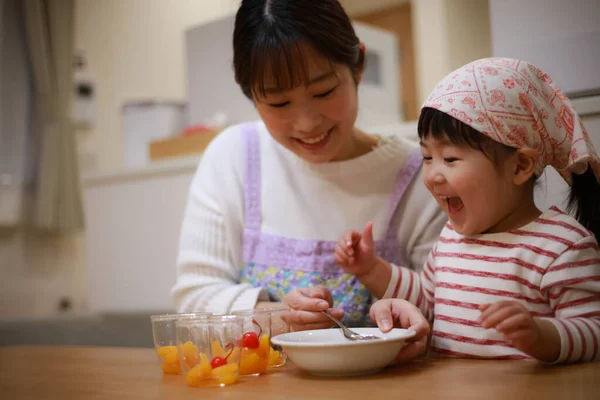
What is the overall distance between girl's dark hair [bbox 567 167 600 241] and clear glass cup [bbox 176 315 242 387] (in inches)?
21.0

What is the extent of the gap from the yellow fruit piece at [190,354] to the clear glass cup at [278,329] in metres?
0.14

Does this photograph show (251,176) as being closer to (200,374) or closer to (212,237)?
(212,237)

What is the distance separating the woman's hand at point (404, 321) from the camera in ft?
2.79

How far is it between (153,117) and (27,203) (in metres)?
0.74

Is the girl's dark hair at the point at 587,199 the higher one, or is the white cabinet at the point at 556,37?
the white cabinet at the point at 556,37

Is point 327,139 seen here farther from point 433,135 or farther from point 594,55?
point 594,55

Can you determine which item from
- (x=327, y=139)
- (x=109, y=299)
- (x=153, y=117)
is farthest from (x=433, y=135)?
(x=153, y=117)

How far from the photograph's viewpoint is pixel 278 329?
3.07 feet

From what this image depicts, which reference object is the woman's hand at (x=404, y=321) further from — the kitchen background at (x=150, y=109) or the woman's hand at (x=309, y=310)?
the kitchen background at (x=150, y=109)

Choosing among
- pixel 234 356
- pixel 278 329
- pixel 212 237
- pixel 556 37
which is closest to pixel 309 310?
pixel 278 329

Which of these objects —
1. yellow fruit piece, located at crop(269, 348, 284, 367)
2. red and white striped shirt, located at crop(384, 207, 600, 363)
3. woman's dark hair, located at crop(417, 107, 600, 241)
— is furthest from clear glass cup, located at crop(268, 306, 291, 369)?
woman's dark hair, located at crop(417, 107, 600, 241)

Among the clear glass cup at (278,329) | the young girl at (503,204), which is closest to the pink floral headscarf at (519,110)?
the young girl at (503,204)

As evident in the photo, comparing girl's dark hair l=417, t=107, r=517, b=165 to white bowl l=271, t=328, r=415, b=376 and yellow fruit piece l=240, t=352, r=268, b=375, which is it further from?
yellow fruit piece l=240, t=352, r=268, b=375

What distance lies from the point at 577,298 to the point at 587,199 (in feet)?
0.63
